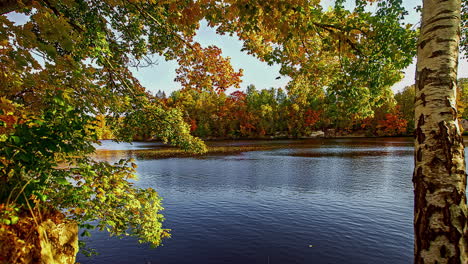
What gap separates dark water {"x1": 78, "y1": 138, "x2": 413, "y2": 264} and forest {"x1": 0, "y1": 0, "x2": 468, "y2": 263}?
5906 mm

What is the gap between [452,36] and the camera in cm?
279

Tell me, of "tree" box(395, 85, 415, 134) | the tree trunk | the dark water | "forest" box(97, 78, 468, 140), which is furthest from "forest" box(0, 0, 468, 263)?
"tree" box(395, 85, 415, 134)

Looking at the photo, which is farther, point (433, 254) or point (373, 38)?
point (373, 38)

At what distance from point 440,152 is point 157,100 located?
752cm

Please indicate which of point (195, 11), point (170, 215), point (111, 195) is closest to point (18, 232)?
point (111, 195)

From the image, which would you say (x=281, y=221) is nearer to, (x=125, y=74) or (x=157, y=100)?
(x=157, y=100)

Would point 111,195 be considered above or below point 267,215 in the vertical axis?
above

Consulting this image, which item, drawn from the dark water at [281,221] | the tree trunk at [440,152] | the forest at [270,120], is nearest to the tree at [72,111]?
the tree trunk at [440,152]

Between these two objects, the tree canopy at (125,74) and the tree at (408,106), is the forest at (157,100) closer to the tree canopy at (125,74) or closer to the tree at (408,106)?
the tree canopy at (125,74)

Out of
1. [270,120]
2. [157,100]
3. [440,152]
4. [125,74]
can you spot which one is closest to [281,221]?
[157,100]

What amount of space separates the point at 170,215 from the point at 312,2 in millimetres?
14748

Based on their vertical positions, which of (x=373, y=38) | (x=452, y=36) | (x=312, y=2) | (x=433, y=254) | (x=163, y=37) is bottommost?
(x=433, y=254)

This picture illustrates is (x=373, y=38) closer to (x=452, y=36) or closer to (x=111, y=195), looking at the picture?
(x=452, y=36)

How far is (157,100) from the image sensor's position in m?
8.07
